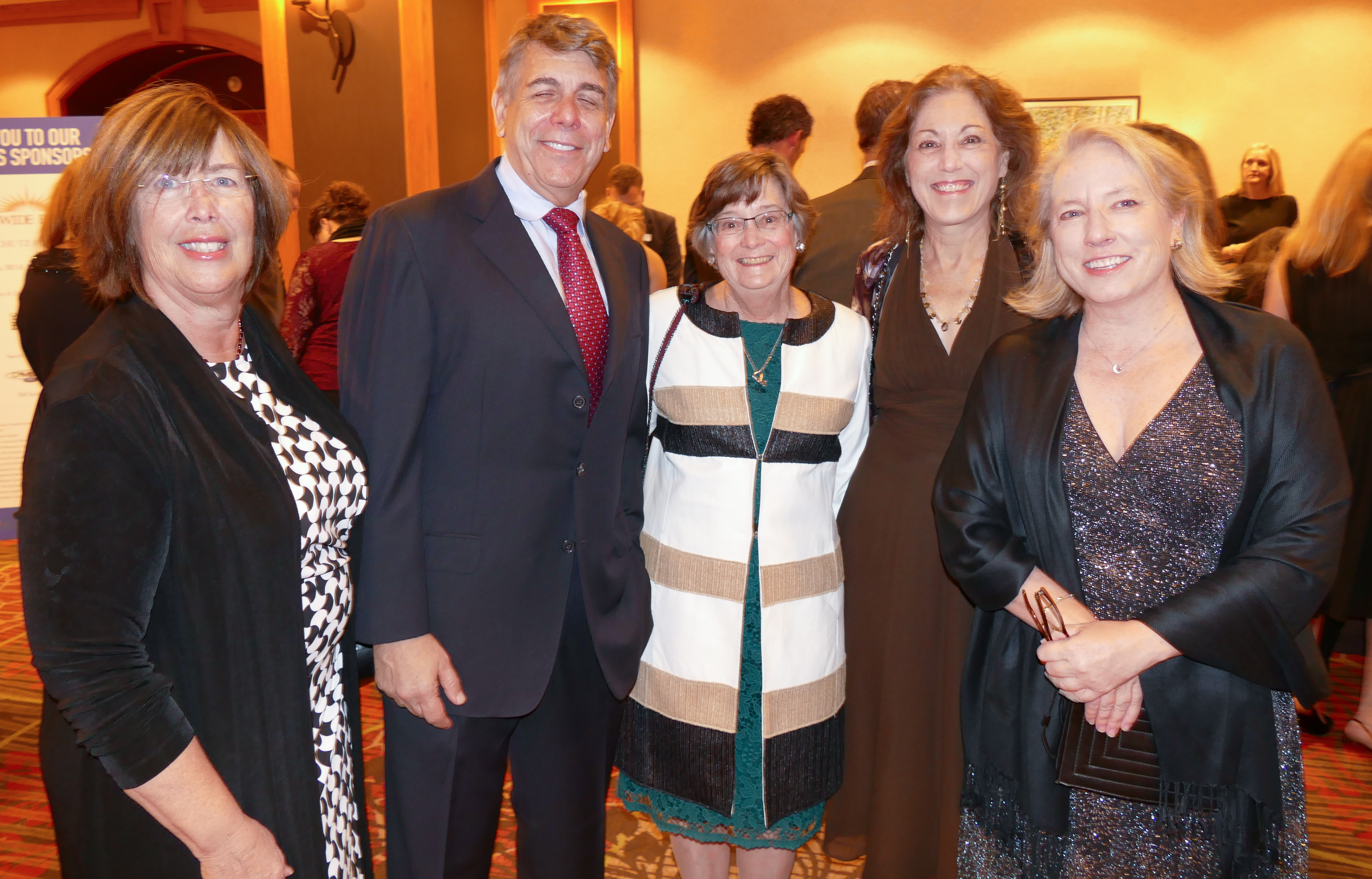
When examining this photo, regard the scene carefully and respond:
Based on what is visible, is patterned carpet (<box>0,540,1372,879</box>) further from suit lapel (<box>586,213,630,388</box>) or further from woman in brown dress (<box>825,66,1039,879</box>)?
suit lapel (<box>586,213,630,388</box>)

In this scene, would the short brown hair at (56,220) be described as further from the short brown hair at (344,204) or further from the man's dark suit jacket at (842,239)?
the man's dark suit jacket at (842,239)

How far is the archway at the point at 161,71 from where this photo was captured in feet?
31.7

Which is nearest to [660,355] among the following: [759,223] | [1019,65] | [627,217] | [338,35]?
[759,223]

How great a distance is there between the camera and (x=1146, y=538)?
1.63 metres

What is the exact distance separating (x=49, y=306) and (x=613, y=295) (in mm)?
2522

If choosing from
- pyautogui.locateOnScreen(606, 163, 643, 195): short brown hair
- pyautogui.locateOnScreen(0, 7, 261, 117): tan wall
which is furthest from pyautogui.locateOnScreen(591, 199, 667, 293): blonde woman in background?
pyautogui.locateOnScreen(0, 7, 261, 117): tan wall

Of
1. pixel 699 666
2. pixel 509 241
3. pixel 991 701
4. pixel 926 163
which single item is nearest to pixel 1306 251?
pixel 926 163

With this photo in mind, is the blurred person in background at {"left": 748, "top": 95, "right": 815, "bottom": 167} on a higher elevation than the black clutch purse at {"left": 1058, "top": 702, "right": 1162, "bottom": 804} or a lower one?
higher

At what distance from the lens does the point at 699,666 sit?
2117 millimetres

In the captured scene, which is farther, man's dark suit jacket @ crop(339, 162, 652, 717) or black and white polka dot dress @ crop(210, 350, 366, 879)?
man's dark suit jacket @ crop(339, 162, 652, 717)

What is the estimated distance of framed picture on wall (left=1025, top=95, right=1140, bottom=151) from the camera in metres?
7.50

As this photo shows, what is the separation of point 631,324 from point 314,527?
31.9 inches

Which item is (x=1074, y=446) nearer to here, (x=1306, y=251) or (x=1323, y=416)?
(x=1323, y=416)

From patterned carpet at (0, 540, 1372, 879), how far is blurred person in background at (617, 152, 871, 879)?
37cm
